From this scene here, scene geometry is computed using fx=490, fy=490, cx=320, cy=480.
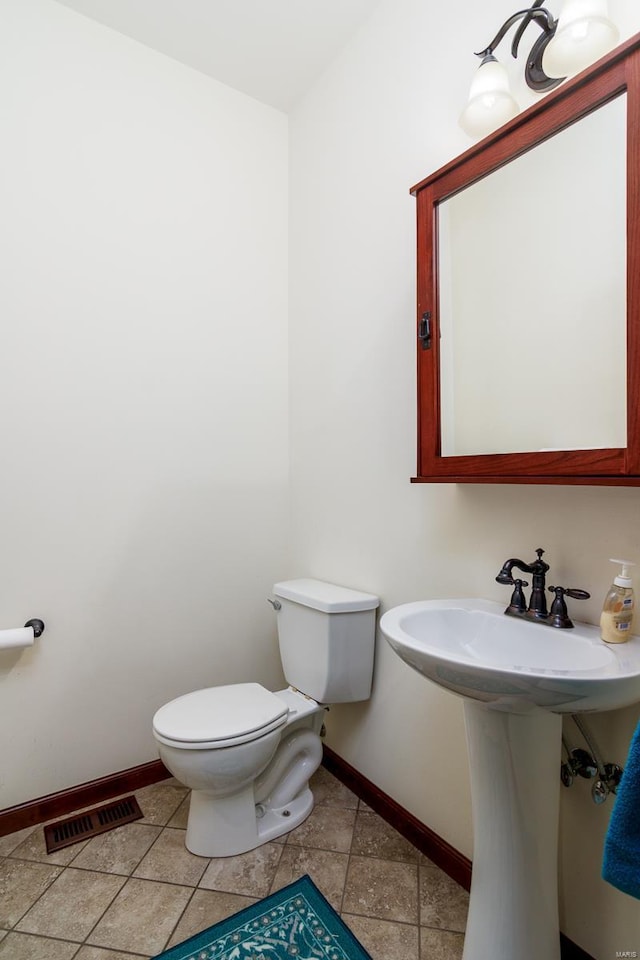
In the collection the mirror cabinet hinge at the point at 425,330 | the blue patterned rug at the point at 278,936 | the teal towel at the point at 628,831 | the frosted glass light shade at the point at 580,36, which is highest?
the frosted glass light shade at the point at 580,36

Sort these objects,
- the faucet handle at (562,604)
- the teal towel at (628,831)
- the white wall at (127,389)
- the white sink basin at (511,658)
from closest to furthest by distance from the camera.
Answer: the teal towel at (628,831) → the white sink basin at (511,658) → the faucet handle at (562,604) → the white wall at (127,389)

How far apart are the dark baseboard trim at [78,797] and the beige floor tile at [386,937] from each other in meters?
0.90

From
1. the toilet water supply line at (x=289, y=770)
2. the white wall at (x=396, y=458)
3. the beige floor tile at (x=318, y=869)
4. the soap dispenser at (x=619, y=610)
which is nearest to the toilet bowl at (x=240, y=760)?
the toilet water supply line at (x=289, y=770)

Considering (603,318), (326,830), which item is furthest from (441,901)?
(603,318)

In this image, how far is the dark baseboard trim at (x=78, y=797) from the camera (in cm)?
158

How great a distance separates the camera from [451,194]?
129 centimetres

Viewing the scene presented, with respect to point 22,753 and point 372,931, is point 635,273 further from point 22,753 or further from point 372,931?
point 22,753

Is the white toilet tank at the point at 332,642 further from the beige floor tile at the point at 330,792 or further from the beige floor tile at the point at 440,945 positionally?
the beige floor tile at the point at 440,945

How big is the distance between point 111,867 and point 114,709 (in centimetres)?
47

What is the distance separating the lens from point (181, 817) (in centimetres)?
166

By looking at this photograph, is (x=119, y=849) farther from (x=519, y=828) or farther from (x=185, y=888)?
(x=519, y=828)

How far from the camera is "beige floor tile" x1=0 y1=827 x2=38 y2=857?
4.93 feet

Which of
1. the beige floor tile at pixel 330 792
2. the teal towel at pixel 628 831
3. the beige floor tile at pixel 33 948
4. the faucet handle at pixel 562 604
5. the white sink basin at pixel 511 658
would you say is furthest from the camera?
the beige floor tile at pixel 330 792

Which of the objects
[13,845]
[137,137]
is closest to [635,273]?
[137,137]
